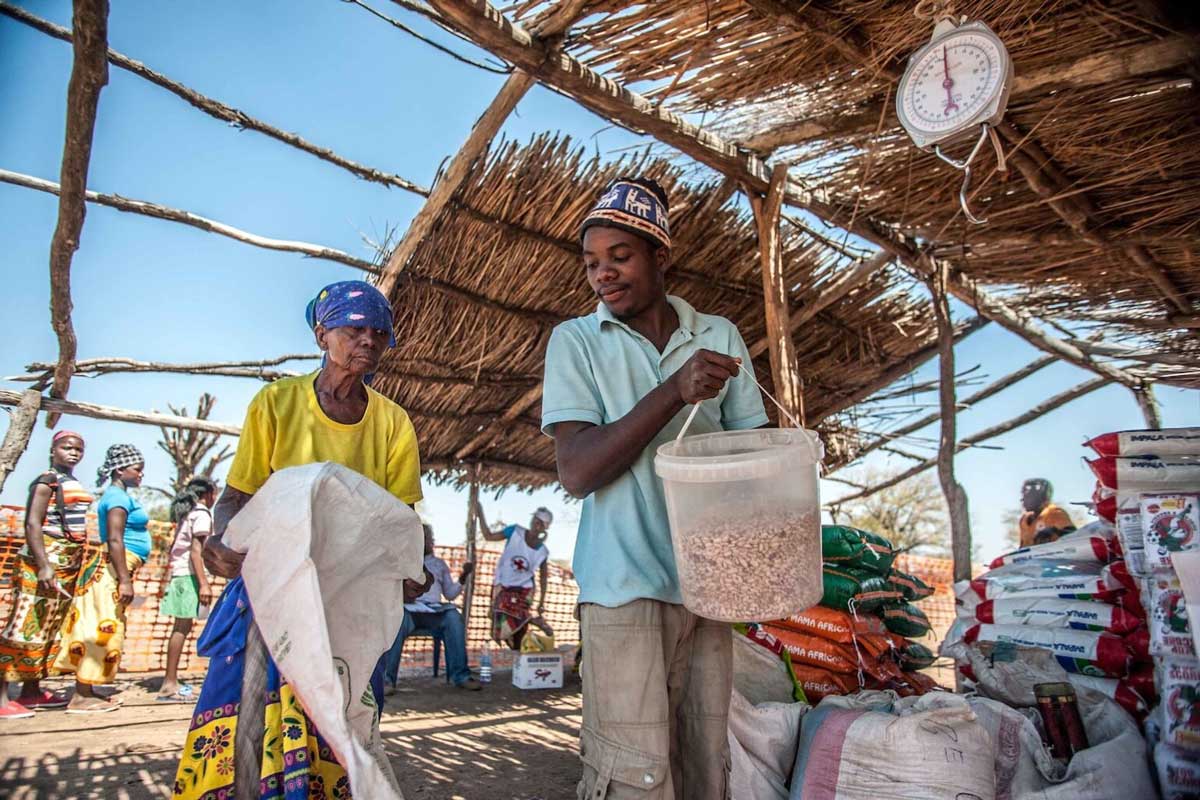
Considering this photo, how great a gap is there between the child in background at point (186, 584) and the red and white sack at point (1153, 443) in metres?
5.51

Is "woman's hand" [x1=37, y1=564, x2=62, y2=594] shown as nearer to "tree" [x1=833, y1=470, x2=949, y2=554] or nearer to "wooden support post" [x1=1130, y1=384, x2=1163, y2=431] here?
"wooden support post" [x1=1130, y1=384, x2=1163, y2=431]

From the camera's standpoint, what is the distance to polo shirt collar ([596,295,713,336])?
1881mm

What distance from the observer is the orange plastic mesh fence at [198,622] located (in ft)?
22.3

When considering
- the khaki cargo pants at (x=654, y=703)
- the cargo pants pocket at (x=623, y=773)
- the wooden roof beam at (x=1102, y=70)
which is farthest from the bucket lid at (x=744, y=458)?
the wooden roof beam at (x=1102, y=70)

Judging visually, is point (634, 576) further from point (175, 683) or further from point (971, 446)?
point (971, 446)

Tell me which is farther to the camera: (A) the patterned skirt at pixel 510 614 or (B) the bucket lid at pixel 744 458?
(A) the patterned skirt at pixel 510 614

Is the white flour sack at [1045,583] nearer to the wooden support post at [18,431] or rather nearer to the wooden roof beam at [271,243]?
the wooden roof beam at [271,243]

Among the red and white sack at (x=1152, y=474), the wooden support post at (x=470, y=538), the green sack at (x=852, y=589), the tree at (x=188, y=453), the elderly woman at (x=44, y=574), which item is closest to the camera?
the red and white sack at (x=1152, y=474)

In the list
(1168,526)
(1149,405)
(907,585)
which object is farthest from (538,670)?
(1149,405)

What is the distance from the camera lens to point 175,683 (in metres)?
5.61

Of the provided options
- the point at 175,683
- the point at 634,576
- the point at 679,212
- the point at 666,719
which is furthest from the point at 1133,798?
the point at 175,683

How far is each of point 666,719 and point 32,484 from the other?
193 inches

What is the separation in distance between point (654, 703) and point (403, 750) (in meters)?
2.79

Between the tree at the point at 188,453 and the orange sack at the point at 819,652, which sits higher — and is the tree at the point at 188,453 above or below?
above
